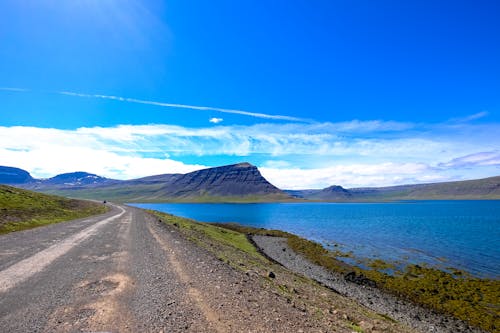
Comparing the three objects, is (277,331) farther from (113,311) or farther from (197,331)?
(113,311)

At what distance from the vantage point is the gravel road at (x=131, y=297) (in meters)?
10.5

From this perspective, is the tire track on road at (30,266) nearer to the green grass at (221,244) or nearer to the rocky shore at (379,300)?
the green grass at (221,244)

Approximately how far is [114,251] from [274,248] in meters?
34.3

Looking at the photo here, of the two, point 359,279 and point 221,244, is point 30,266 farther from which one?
point 359,279

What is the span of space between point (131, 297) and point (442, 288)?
3145 cm

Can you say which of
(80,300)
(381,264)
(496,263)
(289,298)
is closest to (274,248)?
(381,264)

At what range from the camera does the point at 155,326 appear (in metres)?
10.3

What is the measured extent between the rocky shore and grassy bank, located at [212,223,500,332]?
1.20 metres

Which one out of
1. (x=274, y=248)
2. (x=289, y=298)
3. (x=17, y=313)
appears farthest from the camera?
(x=274, y=248)

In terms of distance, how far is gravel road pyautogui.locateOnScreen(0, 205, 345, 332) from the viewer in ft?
34.5

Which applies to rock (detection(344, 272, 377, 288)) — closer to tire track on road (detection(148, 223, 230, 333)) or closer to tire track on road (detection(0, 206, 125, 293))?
tire track on road (detection(148, 223, 230, 333))

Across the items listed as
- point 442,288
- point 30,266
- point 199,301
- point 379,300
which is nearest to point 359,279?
point 379,300

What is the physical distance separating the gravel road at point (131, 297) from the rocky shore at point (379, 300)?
1314cm

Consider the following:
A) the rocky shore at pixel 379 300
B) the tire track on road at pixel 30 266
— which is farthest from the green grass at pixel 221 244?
the tire track on road at pixel 30 266
